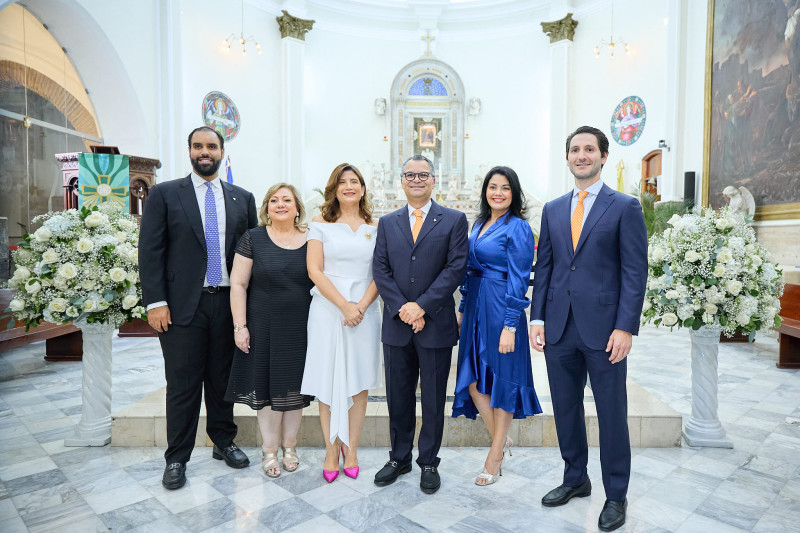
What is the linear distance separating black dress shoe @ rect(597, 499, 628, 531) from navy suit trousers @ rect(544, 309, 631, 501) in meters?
0.03

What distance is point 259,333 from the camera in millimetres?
3037

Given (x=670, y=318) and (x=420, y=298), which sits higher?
(x=420, y=298)

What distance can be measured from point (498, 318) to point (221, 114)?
12.2 meters

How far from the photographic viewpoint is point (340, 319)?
3027 mm

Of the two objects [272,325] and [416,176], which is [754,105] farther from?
[272,325]

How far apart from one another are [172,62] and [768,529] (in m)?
12.0

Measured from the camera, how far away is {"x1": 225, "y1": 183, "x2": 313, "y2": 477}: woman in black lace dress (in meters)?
3.02

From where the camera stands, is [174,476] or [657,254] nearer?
[174,476]

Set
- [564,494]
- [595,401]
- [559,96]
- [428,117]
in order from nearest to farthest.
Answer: [595,401]
[564,494]
[559,96]
[428,117]

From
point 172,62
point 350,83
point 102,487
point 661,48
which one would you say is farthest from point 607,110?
point 102,487

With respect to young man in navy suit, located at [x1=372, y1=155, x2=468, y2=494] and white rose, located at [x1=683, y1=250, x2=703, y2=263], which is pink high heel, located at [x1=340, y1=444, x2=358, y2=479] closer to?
young man in navy suit, located at [x1=372, y1=155, x2=468, y2=494]

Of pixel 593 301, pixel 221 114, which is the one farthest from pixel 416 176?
pixel 221 114

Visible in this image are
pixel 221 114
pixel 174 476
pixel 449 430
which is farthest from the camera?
pixel 221 114

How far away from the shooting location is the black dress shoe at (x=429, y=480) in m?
2.90
